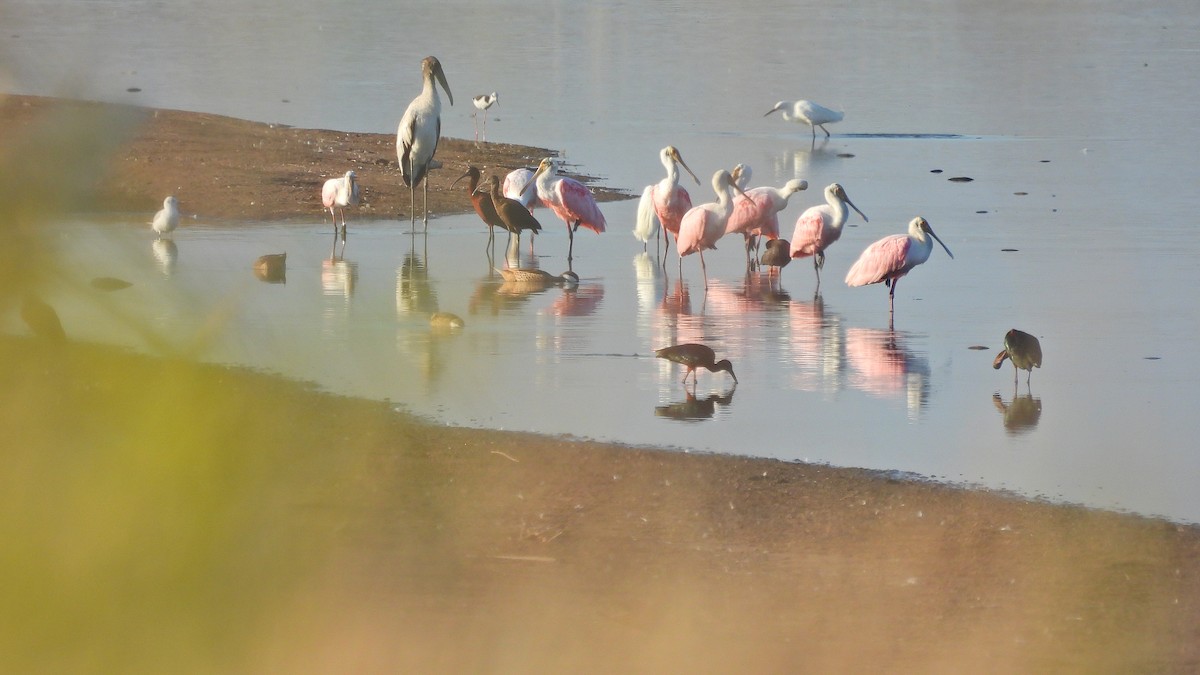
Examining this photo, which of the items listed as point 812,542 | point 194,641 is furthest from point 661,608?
point 194,641

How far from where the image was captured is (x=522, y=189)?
14.1 metres

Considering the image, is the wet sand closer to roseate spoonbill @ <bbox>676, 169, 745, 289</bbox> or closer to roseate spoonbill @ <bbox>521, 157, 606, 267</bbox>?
roseate spoonbill @ <bbox>676, 169, 745, 289</bbox>

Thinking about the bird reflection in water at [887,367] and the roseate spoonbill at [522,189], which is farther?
the roseate spoonbill at [522,189]

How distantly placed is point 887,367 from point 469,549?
4397 millimetres

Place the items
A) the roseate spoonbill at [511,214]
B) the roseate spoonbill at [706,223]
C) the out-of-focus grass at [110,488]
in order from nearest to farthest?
the out-of-focus grass at [110,488], the roseate spoonbill at [706,223], the roseate spoonbill at [511,214]

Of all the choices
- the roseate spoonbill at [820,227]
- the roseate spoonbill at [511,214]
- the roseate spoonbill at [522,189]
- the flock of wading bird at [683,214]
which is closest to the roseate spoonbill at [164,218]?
the flock of wading bird at [683,214]

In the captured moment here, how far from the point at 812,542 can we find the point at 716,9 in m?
62.9

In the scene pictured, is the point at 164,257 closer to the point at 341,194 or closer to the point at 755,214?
the point at 755,214

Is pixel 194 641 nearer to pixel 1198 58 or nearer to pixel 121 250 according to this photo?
pixel 121 250

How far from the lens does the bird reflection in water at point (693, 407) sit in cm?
756

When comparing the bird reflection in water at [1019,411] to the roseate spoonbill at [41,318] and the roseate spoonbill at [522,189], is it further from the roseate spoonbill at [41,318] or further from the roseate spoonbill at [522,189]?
the roseate spoonbill at [41,318]

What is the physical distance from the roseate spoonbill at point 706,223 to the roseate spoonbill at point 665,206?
1.21ft

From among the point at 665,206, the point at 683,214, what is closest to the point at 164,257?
the point at 665,206

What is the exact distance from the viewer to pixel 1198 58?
3881 cm
